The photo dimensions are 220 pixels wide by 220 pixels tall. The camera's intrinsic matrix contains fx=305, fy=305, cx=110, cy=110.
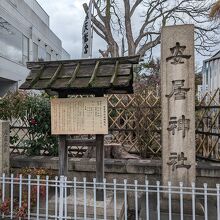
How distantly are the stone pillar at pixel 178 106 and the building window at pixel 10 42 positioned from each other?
1965cm

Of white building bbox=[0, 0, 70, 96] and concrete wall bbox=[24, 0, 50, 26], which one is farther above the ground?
concrete wall bbox=[24, 0, 50, 26]

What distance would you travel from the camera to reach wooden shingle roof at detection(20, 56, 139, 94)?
14.5 feet

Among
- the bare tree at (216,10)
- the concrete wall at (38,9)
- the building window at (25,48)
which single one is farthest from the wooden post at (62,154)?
the concrete wall at (38,9)

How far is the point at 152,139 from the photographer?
7688 millimetres

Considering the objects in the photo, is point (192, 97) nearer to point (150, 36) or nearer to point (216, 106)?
point (216, 106)

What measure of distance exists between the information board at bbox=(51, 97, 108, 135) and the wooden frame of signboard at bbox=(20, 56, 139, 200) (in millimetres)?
197

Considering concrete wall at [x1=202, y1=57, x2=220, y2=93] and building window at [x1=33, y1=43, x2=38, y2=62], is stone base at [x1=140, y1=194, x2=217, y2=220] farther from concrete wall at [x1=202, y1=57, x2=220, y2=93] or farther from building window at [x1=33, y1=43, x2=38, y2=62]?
building window at [x1=33, y1=43, x2=38, y2=62]

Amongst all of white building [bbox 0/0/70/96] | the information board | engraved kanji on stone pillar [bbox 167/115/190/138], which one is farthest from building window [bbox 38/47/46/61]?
engraved kanji on stone pillar [bbox 167/115/190/138]

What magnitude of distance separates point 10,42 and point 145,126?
64.0ft

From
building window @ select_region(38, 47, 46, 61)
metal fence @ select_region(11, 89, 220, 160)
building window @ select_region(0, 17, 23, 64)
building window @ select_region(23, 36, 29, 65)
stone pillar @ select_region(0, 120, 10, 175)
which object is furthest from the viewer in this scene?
building window @ select_region(38, 47, 46, 61)

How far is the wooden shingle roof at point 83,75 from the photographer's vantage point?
4.41 meters

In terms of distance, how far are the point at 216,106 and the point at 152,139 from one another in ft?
5.93

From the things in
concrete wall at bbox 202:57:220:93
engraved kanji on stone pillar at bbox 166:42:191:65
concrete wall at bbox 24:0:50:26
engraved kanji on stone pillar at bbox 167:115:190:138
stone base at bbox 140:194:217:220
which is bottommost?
stone base at bbox 140:194:217:220

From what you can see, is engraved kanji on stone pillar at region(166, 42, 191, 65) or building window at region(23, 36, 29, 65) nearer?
engraved kanji on stone pillar at region(166, 42, 191, 65)
